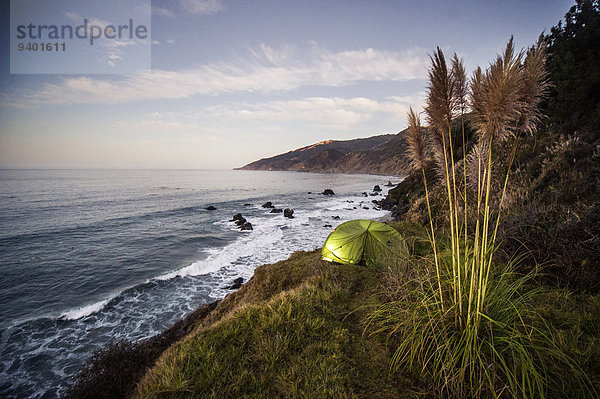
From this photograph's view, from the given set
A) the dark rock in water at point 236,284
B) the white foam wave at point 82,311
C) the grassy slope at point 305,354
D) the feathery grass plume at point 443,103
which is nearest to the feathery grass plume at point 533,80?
the feathery grass plume at point 443,103

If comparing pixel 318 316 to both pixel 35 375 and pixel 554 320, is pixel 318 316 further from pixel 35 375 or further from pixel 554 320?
pixel 35 375

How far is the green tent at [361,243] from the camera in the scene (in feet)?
25.6

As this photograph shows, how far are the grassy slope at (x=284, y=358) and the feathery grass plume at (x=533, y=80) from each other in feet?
10.6

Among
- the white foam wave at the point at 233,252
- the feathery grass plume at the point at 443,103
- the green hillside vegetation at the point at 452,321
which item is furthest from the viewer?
the white foam wave at the point at 233,252

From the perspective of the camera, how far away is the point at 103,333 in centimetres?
900

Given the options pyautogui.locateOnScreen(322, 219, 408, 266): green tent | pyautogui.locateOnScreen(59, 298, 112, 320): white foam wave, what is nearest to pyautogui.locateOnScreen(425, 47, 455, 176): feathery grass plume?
pyautogui.locateOnScreen(322, 219, 408, 266): green tent

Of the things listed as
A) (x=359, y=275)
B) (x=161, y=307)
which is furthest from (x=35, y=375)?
(x=359, y=275)

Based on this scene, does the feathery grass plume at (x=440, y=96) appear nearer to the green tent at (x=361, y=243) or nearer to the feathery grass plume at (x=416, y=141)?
the feathery grass plume at (x=416, y=141)

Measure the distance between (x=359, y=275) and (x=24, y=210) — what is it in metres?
42.5

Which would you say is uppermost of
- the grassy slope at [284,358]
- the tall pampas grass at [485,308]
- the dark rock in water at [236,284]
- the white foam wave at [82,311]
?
the tall pampas grass at [485,308]

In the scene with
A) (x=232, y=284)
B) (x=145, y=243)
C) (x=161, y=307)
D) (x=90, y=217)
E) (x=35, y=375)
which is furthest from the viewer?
(x=90, y=217)

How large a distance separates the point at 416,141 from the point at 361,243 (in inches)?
212

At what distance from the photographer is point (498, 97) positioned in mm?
2318

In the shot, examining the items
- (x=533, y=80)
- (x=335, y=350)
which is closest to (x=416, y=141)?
(x=533, y=80)
